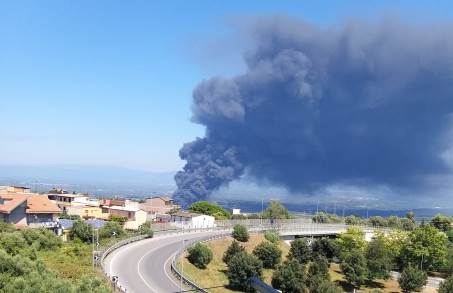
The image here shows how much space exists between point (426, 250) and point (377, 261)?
1364 centimetres

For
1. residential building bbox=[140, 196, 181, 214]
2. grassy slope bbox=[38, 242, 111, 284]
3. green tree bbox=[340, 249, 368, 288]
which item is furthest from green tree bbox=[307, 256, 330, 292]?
residential building bbox=[140, 196, 181, 214]

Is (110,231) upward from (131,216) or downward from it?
downward

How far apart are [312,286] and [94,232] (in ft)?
110

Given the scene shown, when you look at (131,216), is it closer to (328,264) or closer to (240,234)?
(240,234)

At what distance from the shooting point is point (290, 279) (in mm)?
63719

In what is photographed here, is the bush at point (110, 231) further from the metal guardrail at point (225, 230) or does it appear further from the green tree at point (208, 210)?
the green tree at point (208, 210)

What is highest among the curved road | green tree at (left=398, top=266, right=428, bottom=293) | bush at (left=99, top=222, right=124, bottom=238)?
bush at (left=99, top=222, right=124, bottom=238)

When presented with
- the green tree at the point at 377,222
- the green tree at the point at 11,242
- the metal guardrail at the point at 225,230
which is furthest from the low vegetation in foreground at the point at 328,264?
the green tree at the point at 377,222

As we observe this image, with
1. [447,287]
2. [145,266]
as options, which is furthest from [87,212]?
[447,287]

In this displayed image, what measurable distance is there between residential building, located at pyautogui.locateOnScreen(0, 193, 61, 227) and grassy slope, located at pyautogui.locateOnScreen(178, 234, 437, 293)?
26.3 metres

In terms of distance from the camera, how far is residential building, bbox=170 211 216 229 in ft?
390

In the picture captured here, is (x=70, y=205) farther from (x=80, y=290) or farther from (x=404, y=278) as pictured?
(x=80, y=290)

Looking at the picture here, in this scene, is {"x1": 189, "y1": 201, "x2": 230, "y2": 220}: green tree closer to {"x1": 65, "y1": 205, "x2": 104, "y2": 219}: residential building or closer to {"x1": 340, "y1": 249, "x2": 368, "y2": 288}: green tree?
{"x1": 65, "y1": 205, "x2": 104, "y2": 219}: residential building

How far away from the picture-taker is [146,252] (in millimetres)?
72438
